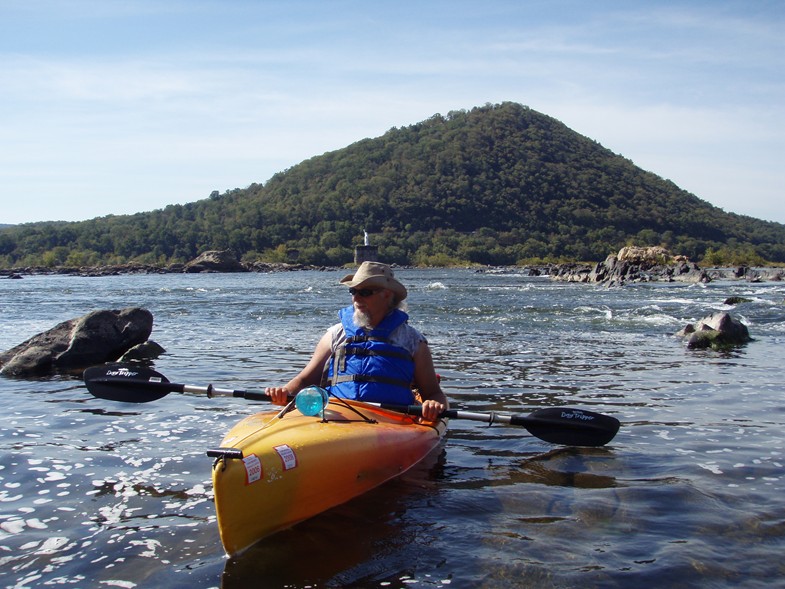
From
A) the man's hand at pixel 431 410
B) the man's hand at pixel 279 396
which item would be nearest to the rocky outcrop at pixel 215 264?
the man's hand at pixel 279 396

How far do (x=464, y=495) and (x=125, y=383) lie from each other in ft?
10.7

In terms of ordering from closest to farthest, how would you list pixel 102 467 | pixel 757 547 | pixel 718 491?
pixel 757 547
pixel 718 491
pixel 102 467

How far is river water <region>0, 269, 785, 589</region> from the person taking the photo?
4.00 metres

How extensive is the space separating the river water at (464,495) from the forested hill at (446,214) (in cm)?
9889

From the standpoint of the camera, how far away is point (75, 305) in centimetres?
2552

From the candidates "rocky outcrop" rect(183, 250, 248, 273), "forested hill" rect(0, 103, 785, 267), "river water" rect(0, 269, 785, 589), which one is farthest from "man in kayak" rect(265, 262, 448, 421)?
"forested hill" rect(0, 103, 785, 267)

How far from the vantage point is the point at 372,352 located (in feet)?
19.5

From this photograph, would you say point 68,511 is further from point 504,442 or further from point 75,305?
point 75,305

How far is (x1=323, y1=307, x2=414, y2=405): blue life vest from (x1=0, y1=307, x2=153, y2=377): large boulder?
20.5ft

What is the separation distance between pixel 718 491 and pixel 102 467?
185 inches

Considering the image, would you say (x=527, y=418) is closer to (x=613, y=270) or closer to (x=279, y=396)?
(x=279, y=396)

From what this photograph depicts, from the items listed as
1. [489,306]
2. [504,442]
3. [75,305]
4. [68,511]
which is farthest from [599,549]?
[75,305]

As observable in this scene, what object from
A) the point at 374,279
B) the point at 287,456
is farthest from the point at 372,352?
the point at 287,456

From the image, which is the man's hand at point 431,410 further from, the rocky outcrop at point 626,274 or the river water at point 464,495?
the rocky outcrop at point 626,274
